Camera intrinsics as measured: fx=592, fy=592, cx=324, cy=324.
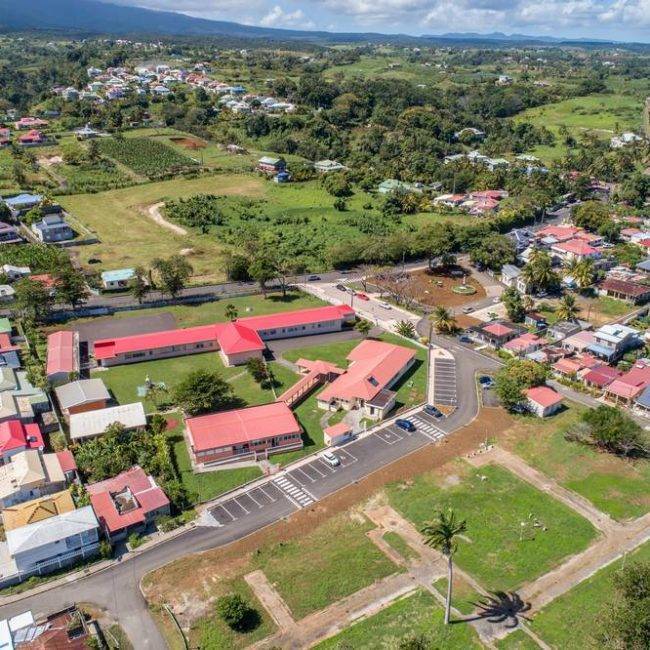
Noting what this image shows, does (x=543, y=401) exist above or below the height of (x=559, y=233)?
below

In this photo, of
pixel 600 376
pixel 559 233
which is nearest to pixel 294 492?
pixel 600 376

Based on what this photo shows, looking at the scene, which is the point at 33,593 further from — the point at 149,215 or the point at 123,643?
the point at 149,215

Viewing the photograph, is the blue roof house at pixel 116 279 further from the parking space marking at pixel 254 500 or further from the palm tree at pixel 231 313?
the parking space marking at pixel 254 500

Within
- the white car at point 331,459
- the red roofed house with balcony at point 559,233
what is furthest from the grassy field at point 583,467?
the red roofed house with balcony at point 559,233

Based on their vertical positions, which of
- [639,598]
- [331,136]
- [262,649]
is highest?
[331,136]

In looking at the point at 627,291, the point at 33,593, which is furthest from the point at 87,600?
the point at 627,291

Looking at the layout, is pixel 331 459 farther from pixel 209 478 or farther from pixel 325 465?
pixel 209 478

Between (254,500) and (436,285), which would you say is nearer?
(254,500)
